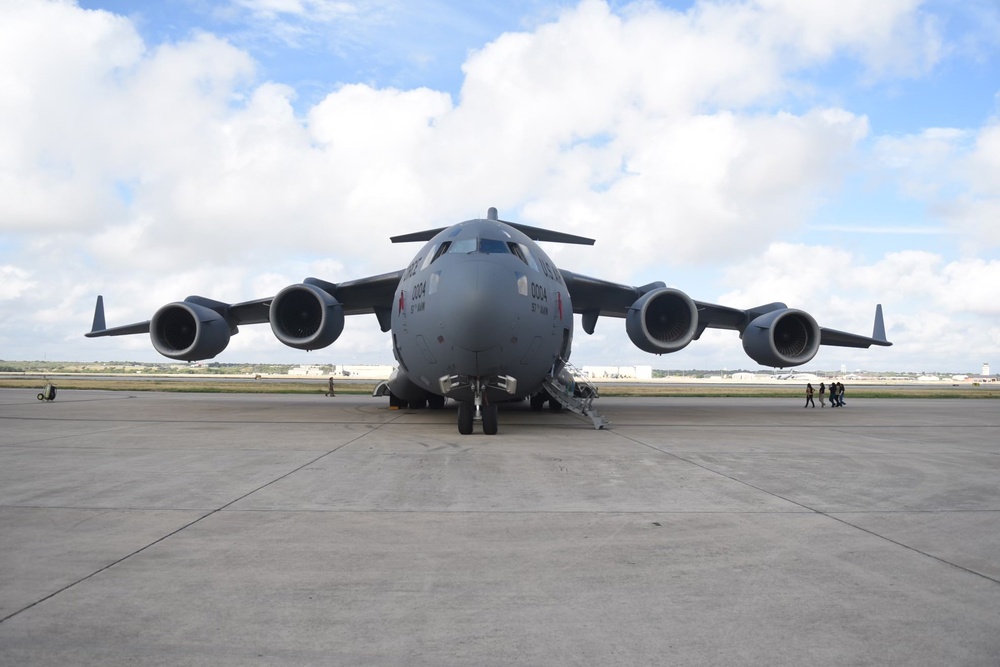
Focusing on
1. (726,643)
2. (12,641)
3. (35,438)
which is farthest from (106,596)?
(35,438)

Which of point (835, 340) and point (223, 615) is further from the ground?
point (835, 340)

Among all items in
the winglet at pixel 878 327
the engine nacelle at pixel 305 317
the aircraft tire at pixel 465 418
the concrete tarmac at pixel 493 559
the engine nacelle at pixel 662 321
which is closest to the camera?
the concrete tarmac at pixel 493 559

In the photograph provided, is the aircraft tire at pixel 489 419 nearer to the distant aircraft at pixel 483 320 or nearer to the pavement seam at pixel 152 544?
the distant aircraft at pixel 483 320

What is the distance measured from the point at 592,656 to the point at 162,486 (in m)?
4.95

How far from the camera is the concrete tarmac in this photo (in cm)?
282

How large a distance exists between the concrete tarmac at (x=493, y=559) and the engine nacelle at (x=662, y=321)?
753cm

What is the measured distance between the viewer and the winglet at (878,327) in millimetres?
21500

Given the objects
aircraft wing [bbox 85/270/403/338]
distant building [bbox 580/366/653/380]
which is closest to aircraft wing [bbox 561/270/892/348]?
aircraft wing [bbox 85/270/403/338]

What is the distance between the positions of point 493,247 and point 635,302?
6.59 meters

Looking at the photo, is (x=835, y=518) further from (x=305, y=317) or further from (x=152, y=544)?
(x=305, y=317)

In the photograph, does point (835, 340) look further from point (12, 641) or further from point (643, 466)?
point (12, 641)

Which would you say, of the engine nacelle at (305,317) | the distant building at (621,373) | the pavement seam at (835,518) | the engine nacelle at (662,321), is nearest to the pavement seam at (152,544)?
the pavement seam at (835,518)

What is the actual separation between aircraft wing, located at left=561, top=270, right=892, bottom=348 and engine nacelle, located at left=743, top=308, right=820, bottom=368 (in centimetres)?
23

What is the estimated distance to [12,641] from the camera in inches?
109
